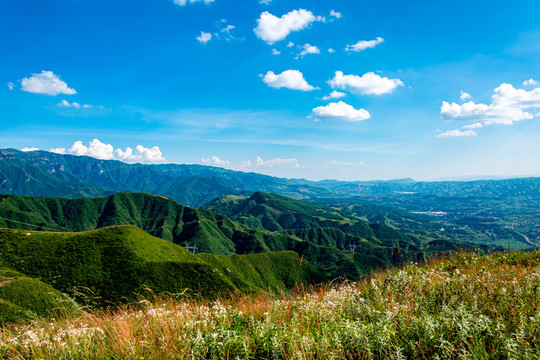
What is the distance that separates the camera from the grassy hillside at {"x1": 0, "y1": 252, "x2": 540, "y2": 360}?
3.57 meters

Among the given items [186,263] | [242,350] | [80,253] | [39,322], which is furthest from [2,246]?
[242,350]

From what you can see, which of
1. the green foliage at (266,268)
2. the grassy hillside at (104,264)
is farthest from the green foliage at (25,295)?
the green foliage at (266,268)

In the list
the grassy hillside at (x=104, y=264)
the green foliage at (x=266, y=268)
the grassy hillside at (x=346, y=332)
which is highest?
the grassy hillside at (x=346, y=332)

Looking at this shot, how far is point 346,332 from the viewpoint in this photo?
3.82m

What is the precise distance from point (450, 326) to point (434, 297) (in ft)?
5.00

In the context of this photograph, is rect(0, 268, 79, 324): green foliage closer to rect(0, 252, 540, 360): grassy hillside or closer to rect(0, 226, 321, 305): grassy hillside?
rect(0, 226, 321, 305): grassy hillside

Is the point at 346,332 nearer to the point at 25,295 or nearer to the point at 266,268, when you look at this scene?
the point at 25,295

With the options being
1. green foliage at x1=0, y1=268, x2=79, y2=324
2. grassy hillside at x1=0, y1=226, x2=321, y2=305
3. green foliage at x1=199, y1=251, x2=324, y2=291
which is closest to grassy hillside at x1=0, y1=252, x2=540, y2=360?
green foliage at x1=0, y1=268, x2=79, y2=324

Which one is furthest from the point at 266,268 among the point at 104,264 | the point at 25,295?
the point at 25,295

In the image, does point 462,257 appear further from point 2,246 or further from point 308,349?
point 2,246

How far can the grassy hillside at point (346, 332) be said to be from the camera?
11.7ft

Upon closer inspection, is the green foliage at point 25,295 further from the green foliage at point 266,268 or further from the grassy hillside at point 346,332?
the grassy hillside at point 346,332

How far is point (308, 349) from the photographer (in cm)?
350

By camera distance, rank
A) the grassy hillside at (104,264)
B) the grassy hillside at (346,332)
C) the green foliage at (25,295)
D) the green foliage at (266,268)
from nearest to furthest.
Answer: the grassy hillside at (346,332)
the green foliage at (25,295)
the grassy hillside at (104,264)
the green foliage at (266,268)
